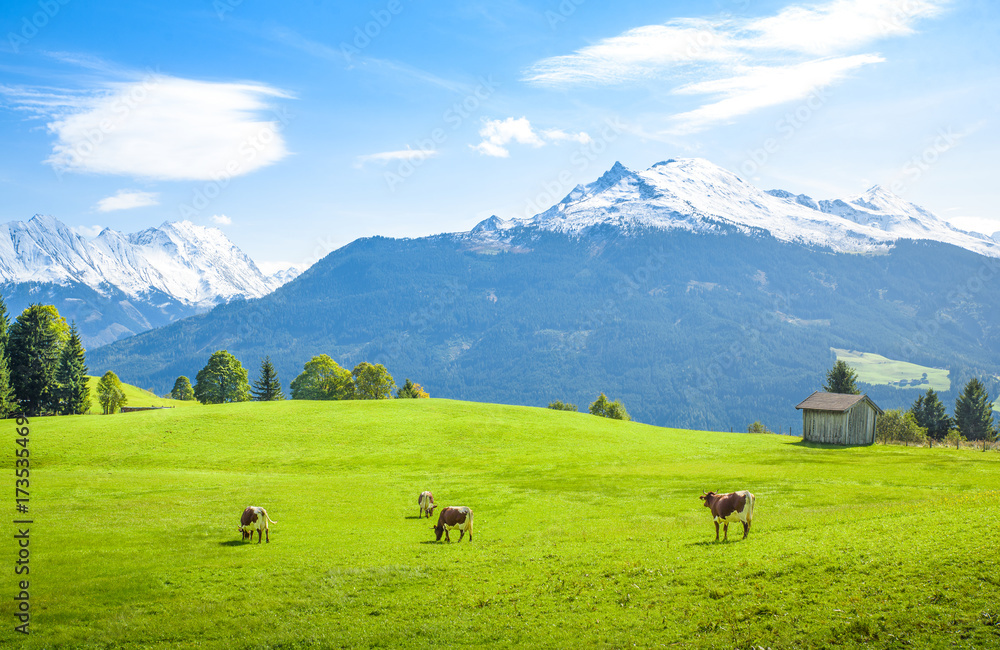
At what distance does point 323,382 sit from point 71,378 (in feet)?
139

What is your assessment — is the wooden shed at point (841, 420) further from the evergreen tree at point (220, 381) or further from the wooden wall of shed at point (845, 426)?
the evergreen tree at point (220, 381)

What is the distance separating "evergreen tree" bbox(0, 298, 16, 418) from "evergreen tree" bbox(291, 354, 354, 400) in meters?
46.9

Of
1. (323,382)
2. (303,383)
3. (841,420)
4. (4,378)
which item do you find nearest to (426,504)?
(841,420)

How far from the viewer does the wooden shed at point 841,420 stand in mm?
73688

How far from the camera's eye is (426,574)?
22.1m

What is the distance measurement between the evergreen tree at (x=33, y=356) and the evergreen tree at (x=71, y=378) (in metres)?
4.58

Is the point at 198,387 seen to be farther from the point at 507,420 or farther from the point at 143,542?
the point at 143,542

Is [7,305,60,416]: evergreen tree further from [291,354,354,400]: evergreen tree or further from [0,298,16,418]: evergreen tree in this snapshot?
[291,354,354,400]: evergreen tree

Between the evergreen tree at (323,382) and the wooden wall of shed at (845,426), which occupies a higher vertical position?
the evergreen tree at (323,382)

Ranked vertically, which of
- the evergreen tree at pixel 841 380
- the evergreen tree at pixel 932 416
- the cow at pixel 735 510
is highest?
the evergreen tree at pixel 841 380

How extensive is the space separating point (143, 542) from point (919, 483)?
47.4 metres

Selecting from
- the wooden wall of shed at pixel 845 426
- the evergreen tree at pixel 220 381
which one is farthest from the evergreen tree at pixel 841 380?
the evergreen tree at pixel 220 381

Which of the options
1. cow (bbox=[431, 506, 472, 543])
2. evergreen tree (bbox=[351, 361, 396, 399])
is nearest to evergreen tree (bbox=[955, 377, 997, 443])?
evergreen tree (bbox=[351, 361, 396, 399])

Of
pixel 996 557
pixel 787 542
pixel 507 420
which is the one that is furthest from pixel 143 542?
pixel 507 420
